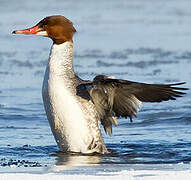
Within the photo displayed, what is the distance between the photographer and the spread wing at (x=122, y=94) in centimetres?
651

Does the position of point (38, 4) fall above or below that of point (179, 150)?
above

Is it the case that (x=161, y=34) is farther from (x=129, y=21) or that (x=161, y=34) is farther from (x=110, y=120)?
(x=110, y=120)

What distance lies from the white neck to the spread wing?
254 mm

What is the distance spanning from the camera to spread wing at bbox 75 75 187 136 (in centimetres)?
651

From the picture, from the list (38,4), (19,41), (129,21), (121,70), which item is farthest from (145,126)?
(38,4)

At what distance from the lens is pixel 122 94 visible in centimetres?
678

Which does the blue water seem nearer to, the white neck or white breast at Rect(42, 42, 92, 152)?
white breast at Rect(42, 42, 92, 152)

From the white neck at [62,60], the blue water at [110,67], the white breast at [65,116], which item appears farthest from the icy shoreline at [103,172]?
the white neck at [62,60]

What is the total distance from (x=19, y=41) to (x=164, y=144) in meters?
7.93

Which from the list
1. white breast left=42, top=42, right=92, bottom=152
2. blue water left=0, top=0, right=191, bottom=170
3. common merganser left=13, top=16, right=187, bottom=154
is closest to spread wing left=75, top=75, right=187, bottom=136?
common merganser left=13, top=16, right=187, bottom=154

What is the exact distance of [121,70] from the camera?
1139cm

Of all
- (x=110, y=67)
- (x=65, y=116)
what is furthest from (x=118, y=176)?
(x=110, y=67)

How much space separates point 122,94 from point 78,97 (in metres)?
0.44

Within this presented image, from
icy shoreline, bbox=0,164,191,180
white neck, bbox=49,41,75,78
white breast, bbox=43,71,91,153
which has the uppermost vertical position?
white neck, bbox=49,41,75,78
